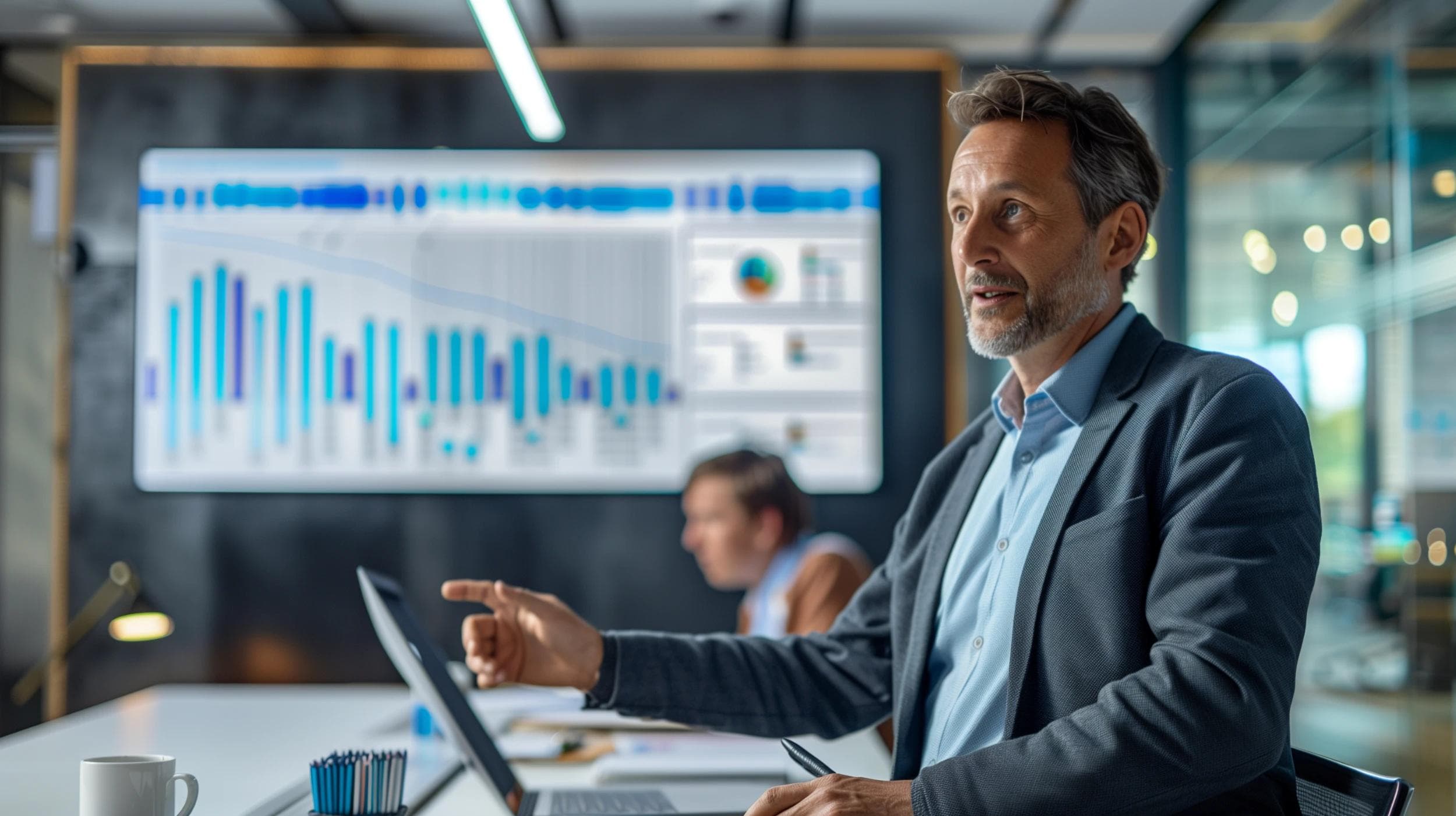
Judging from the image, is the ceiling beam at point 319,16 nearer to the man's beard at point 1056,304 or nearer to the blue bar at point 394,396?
the blue bar at point 394,396

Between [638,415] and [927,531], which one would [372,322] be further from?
[927,531]

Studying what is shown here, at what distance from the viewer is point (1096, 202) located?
1600mm

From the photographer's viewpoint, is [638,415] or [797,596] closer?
[797,596]

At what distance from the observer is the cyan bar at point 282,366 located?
13.8 feet

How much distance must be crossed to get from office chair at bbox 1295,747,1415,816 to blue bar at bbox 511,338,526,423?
310 centimetres

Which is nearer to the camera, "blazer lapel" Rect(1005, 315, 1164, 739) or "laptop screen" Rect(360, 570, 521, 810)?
"blazer lapel" Rect(1005, 315, 1164, 739)

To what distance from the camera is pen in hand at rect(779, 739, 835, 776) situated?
1291 millimetres

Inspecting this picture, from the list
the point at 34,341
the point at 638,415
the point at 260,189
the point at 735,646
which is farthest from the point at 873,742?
the point at 34,341

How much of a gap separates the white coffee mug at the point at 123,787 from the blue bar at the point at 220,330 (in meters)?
3.00

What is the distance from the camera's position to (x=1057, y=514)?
1408mm

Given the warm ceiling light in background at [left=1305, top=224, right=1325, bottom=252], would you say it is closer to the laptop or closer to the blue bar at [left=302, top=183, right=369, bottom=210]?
the laptop

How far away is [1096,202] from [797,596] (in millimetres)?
1682

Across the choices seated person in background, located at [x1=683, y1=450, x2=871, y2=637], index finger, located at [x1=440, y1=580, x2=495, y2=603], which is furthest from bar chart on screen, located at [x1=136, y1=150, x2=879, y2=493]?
index finger, located at [x1=440, y1=580, x2=495, y2=603]

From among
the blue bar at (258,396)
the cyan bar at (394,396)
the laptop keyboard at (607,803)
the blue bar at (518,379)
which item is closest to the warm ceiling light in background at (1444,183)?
the laptop keyboard at (607,803)
